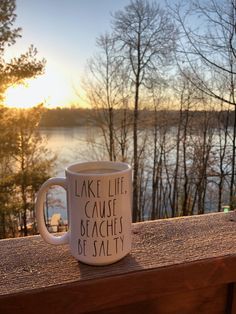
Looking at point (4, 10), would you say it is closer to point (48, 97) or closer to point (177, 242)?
point (48, 97)

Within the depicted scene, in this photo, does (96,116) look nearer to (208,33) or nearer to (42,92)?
(42,92)

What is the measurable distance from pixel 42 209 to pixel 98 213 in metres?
0.09

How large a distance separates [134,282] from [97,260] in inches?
2.2

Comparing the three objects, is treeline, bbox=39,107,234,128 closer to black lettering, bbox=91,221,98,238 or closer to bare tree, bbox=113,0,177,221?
bare tree, bbox=113,0,177,221

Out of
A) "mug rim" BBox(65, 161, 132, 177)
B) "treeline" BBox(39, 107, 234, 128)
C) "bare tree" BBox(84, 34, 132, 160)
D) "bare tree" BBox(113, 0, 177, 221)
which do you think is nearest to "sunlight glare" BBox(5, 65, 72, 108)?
"treeline" BBox(39, 107, 234, 128)

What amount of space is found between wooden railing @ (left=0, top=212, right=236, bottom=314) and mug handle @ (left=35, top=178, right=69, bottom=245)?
0.03 metres

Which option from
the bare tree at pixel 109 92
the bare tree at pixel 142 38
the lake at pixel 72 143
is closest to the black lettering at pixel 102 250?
the bare tree at pixel 142 38

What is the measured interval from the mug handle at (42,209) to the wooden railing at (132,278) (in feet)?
0.09

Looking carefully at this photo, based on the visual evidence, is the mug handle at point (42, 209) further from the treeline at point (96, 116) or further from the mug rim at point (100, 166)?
the treeline at point (96, 116)

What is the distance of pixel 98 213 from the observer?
1.21 feet

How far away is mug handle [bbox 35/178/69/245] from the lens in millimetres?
404

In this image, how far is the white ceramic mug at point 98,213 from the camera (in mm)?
368

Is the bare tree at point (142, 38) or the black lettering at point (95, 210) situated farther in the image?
the bare tree at point (142, 38)

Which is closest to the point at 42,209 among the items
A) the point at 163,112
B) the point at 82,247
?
the point at 82,247
